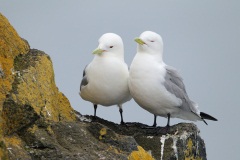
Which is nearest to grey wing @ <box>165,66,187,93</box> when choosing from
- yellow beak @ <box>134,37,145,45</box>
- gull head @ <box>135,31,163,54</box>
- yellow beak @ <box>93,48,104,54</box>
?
gull head @ <box>135,31,163,54</box>

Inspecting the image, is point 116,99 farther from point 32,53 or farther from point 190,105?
point 32,53

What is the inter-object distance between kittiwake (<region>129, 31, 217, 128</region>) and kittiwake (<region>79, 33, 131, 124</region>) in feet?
0.77

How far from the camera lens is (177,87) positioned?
11.8m

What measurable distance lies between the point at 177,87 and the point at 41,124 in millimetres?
4354

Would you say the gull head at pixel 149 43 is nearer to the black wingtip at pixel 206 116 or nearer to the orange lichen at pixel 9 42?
the black wingtip at pixel 206 116

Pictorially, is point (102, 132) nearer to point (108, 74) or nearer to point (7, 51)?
point (7, 51)

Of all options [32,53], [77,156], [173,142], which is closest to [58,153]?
[77,156]

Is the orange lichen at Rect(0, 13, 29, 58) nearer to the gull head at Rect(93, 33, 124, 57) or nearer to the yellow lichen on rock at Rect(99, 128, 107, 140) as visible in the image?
the yellow lichen on rock at Rect(99, 128, 107, 140)

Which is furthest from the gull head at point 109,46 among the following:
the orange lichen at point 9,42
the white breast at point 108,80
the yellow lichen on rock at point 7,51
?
the orange lichen at point 9,42

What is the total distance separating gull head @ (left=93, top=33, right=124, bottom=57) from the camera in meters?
12.0

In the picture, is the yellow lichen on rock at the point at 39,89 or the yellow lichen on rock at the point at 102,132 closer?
the yellow lichen on rock at the point at 39,89

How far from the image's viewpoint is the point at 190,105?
12070 millimetres

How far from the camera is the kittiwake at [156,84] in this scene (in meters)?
11.5

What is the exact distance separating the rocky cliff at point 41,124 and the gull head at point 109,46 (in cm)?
185
